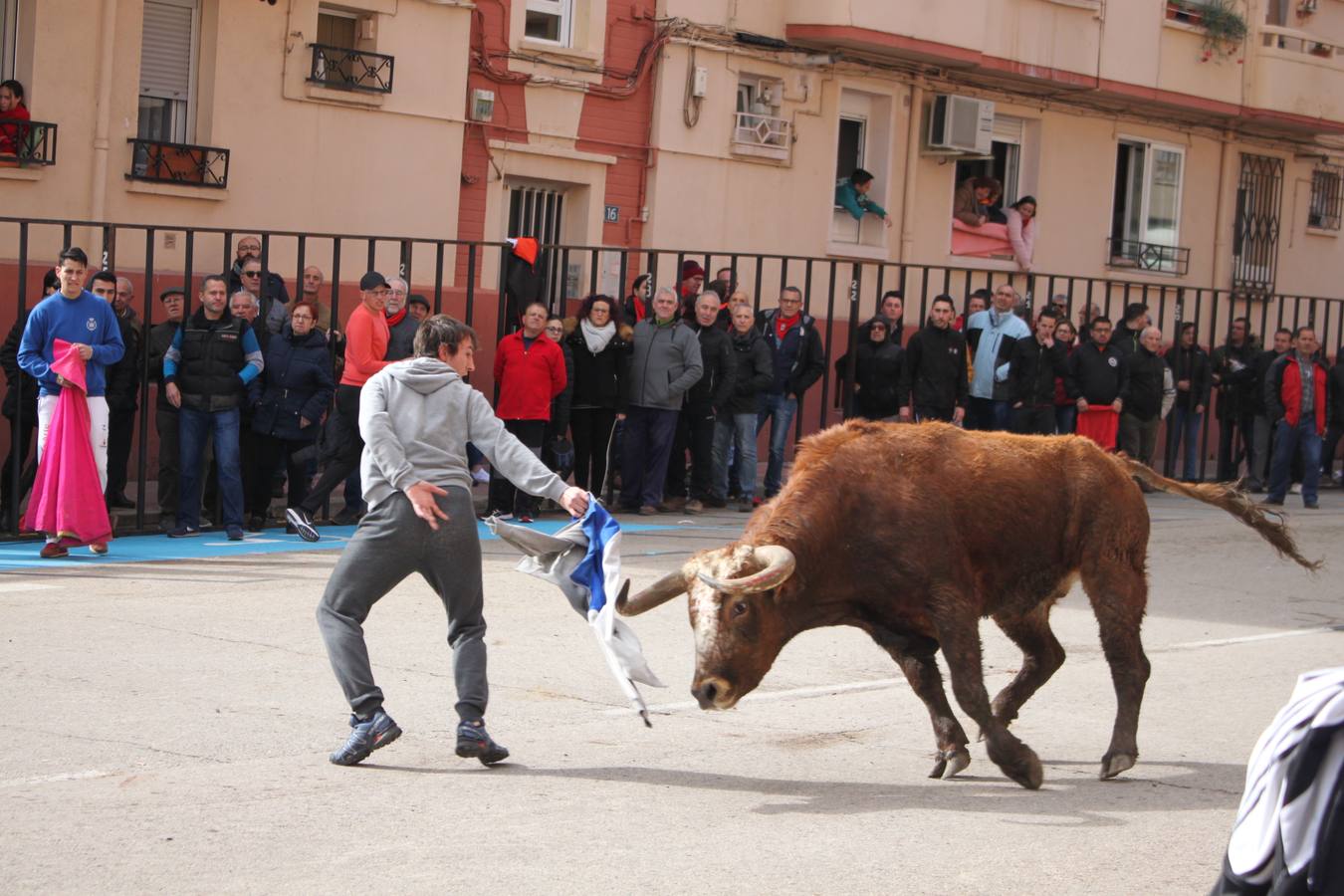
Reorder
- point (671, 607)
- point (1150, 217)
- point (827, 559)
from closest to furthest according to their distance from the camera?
point (827, 559) < point (671, 607) < point (1150, 217)

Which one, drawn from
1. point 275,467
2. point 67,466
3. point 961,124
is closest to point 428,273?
point 275,467

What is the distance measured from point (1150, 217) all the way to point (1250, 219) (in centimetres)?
219

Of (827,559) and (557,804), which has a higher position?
(827,559)

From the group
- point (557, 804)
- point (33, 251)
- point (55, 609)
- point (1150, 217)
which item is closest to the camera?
point (557, 804)

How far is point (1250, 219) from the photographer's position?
29125 mm

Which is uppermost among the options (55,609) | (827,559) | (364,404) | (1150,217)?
(1150,217)

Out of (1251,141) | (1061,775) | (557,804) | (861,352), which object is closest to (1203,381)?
(861,352)

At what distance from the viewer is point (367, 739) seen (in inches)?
296

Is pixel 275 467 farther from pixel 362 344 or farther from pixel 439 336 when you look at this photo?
pixel 439 336

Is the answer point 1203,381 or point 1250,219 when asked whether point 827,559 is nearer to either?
point 1203,381

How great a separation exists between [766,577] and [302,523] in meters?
7.68

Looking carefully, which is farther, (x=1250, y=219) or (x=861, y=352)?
(x=1250, y=219)

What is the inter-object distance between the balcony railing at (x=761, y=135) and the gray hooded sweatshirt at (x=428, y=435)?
49.6 feet

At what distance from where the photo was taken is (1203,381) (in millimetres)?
21391
